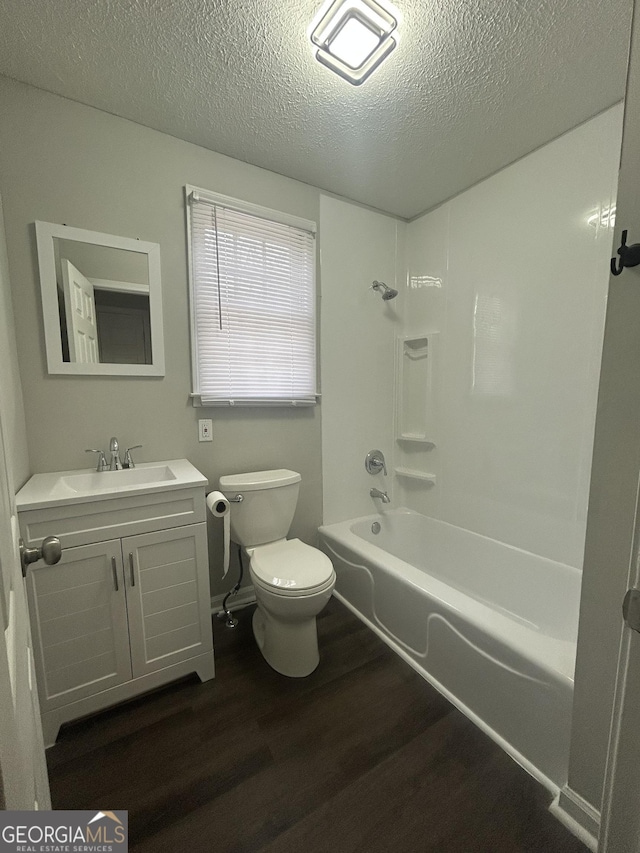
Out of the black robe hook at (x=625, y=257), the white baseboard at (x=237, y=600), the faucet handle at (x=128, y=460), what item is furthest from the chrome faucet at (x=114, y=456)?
the black robe hook at (x=625, y=257)

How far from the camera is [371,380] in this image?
94.2 inches

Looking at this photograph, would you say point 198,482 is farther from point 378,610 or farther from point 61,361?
point 378,610

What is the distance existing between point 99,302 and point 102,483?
830mm

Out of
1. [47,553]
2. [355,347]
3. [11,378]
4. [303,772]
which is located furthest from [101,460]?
[355,347]

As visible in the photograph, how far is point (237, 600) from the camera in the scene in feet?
6.60

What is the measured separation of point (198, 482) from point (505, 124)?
2087 millimetres

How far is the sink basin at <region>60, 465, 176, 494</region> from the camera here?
4.82ft

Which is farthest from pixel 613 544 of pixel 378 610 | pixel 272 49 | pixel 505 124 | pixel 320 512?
pixel 272 49

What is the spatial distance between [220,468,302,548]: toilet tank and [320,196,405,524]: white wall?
461mm

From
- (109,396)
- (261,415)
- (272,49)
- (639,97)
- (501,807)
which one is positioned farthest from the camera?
(261,415)

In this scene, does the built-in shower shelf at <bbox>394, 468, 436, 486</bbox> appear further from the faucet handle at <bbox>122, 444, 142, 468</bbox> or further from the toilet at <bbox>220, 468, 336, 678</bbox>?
the faucet handle at <bbox>122, 444, 142, 468</bbox>

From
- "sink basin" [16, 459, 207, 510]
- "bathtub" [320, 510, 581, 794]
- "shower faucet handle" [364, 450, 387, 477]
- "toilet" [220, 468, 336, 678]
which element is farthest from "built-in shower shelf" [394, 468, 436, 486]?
"sink basin" [16, 459, 207, 510]

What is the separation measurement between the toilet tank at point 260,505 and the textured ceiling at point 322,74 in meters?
1.70
